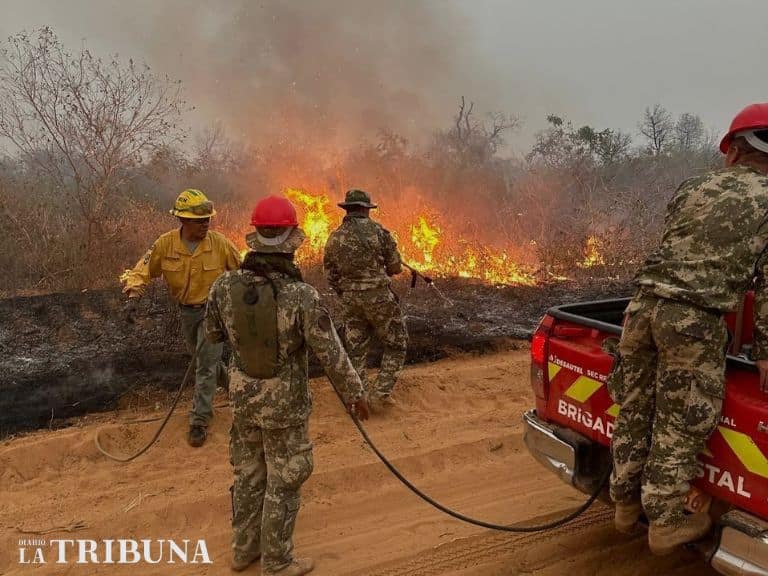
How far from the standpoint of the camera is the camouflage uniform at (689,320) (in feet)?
7.75

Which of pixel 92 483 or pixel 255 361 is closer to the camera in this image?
pixel 255 361

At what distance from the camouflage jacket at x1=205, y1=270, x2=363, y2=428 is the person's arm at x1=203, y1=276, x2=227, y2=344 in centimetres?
2

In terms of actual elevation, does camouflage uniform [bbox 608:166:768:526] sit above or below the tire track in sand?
above

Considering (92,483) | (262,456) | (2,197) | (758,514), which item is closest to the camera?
(758,514)

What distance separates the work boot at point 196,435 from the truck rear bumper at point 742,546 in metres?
3.82

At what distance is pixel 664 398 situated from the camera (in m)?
2.49

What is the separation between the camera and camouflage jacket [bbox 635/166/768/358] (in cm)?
236

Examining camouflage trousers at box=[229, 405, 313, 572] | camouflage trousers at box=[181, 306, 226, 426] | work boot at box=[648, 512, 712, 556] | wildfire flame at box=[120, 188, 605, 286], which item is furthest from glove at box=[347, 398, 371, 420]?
wildfire flame at box=[120, 188, 605, 286]

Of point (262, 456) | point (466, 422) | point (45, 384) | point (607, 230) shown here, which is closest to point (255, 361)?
point (262, 456)

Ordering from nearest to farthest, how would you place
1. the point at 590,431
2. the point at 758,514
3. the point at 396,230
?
the point at 758,514 < the point at 590,431 < the point at 396,230

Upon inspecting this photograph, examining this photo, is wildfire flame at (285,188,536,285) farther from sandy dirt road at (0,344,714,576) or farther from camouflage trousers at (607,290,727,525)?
camouflage trousers at (607,290,727,525)

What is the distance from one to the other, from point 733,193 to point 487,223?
41.2 feet

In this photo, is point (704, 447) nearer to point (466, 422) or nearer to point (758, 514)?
point (758, 514)

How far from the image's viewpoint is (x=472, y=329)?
26.1 feet
